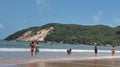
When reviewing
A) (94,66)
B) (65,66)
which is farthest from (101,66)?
(65,66)

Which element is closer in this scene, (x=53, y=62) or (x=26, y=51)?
(x=53, y=62)

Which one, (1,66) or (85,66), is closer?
(1,66)

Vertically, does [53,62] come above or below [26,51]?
below

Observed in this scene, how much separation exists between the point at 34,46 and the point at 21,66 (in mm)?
13920

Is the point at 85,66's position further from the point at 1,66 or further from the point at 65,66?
the point at 1,66

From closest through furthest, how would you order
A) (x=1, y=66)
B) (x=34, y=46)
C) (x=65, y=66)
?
(x=1, y=66) → (x=65, y=66) → (x=34, y=46)

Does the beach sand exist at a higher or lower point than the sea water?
lower

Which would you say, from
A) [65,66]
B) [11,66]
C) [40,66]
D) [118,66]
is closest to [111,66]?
[118,66]

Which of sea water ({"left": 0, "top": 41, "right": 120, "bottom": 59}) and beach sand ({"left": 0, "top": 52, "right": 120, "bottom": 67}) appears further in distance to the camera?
sea water ({"left": 0, "top": 41, "right": 120, "bottom": 59})

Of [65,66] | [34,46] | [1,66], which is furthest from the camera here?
[34,46]

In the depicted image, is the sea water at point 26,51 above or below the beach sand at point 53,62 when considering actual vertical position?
above

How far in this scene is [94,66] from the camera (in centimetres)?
2584

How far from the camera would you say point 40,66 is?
2409 cm

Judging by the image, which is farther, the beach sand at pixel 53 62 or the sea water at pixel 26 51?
the sea water at pixel 26 51
